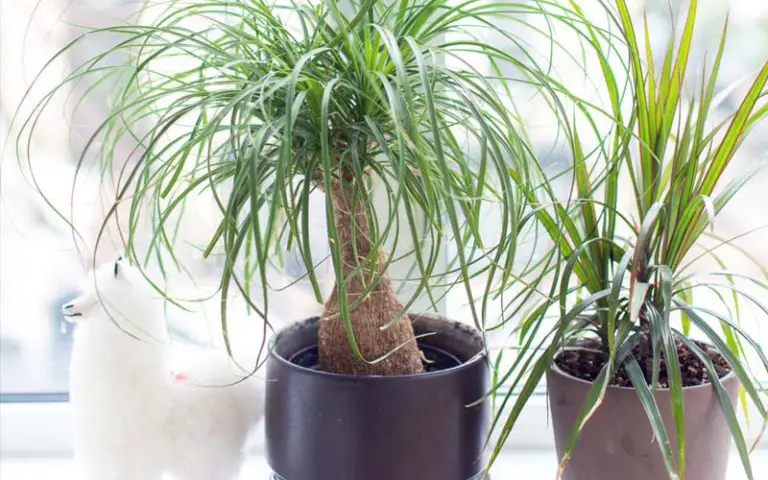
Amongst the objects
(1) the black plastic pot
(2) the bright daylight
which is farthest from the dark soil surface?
(1) the black plastic pot

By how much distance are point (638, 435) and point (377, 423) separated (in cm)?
26

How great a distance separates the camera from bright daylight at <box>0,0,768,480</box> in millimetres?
747

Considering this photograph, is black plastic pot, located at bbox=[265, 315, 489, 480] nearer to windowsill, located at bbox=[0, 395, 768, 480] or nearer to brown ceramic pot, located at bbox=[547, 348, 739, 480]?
brown ceramic pot, located at bbox=[547, 348, 739, 480]

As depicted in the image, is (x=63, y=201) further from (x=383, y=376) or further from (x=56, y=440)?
(x=383, y=376)

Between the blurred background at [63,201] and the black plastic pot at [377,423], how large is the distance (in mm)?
265

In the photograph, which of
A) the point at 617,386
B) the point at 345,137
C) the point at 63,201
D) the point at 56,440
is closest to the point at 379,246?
the point at 345,137

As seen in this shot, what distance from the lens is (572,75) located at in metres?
1.12

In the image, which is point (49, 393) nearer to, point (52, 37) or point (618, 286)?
point (52, 37)

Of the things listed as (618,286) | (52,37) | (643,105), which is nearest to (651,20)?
(643,105)

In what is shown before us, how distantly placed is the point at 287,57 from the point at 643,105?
1.20 ft

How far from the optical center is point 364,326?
0.85 meters

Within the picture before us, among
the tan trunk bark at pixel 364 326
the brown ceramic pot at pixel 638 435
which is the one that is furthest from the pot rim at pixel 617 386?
the tan trunk bark at pixel 364 326

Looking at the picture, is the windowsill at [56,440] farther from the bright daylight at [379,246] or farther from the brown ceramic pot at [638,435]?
the brown ceramic pot at [638,435]

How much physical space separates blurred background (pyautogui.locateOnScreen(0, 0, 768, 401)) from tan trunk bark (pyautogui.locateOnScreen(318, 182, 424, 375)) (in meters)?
0.20
